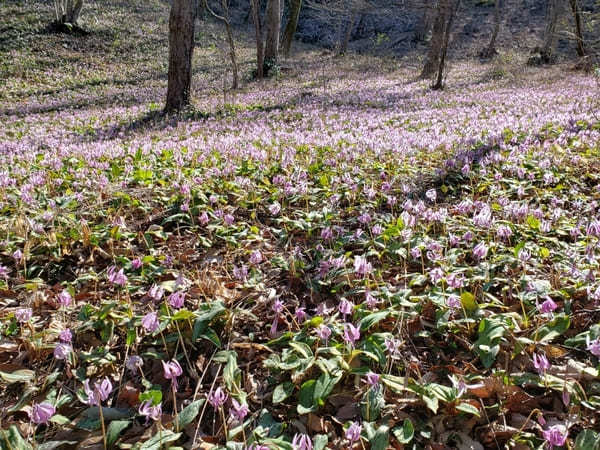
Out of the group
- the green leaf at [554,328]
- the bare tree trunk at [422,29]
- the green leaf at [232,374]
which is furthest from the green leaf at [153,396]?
the bare tree trunk at [422,29]

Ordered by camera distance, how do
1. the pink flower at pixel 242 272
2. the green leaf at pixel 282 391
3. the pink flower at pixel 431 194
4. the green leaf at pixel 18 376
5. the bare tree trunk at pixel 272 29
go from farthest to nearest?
the bare tree trunk at pixel 272 29 → the pink flower at pixel 431 194 → the pink flower at pixel 242 272 → the green leaf at pixel 18 376 → the green leaf at pixel 282 391

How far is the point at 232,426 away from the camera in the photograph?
2207 mm

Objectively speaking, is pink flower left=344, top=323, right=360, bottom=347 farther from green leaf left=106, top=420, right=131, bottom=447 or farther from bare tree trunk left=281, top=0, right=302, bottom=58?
bare tree trunk left=281, top=0, right=302, bottom=58

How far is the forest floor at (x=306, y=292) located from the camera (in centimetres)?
217

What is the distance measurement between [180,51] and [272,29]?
36.8 feet

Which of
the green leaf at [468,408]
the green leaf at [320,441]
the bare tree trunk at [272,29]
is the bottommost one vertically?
the green leaf at [320,441]

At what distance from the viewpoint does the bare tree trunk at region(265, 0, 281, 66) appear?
20941 mm

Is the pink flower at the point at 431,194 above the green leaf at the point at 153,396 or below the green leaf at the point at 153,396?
above

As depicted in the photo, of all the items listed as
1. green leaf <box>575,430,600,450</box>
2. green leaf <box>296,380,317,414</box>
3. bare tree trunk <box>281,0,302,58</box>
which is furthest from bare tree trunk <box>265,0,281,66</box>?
green leaf <box>575,430,600,450</box>

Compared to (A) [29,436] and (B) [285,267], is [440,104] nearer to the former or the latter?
(B) [285,267]

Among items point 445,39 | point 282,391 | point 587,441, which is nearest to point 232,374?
point 282,391

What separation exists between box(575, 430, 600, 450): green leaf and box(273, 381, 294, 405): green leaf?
140cm

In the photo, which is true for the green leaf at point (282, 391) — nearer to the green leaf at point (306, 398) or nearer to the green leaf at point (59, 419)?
the green leaf at point (306, 398)

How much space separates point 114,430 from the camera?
206 centimetres
